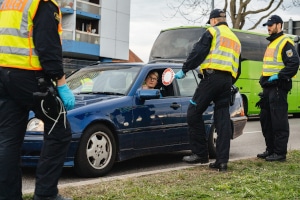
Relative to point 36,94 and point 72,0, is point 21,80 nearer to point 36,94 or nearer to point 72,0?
point 36,94

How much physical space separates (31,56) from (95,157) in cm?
245

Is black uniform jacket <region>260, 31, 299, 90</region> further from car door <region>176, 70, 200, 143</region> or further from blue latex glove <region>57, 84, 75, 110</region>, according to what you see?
blue latex glove <region>57, 84, 75, 110</region>

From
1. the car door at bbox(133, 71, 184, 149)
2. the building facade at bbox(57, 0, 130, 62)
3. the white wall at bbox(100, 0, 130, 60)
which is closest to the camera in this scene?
the car door at bbox(133, 71, 184, 149)

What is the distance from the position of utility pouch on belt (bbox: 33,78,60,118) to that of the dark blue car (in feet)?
6.03

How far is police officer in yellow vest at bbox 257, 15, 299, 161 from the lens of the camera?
741 cm

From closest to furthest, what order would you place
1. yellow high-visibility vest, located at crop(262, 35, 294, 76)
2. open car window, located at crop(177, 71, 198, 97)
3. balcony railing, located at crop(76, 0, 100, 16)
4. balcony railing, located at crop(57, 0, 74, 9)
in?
1. yellow high-visibility vest, located at crop(262, 35, 294, 76)
2. open car window, located at crop(177, 71, 198, 97)
3. balcony railing, located at crop(57, 0, 74, 9)
4. balcony railing, located at crop(76, 0, 100, 16)

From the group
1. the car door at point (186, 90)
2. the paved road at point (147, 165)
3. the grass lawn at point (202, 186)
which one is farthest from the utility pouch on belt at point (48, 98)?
the car door at point (186, 90)

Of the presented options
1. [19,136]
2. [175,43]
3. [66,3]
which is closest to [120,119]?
[19,136]

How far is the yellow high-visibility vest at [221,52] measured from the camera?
6.51 metres

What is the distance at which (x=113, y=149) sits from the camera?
21.8 ft

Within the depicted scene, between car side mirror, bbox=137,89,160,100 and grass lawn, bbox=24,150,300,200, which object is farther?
car side mirror, bbox=137,89,160,100

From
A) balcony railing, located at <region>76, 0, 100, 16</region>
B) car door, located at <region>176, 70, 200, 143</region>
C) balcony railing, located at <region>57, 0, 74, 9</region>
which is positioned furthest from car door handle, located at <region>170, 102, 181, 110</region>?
balcony railing, located at <region>76, 0, 100, 16</region>

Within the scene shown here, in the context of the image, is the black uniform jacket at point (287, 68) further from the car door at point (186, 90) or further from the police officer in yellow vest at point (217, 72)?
the car door at point (186, 90)

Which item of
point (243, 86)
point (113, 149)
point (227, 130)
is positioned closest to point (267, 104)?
point (227, 130)
